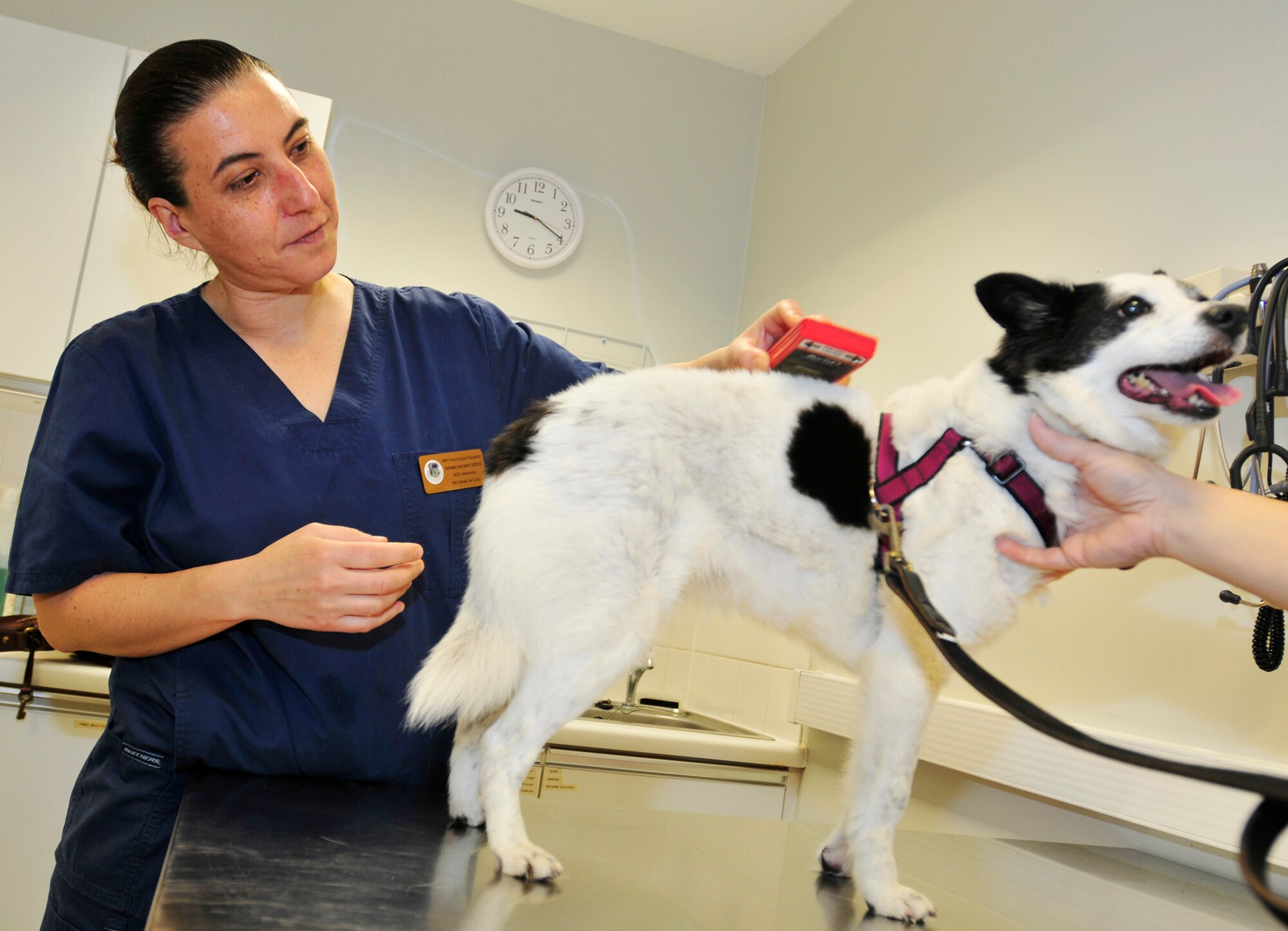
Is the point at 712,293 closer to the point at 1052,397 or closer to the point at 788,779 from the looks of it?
the point at 788,779

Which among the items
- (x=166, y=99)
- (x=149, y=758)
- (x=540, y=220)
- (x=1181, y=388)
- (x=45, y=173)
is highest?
(x=540, y=220)

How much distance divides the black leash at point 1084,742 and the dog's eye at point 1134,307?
0.47m

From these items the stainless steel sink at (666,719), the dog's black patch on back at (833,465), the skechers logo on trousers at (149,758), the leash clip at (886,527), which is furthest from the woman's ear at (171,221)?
the stainless steel sink at (666,719)

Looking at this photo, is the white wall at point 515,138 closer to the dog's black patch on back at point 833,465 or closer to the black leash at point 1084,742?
the dog's black patch on back at point 833,465

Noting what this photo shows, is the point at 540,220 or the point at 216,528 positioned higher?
the point at 540,220

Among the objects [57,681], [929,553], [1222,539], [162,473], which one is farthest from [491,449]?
[57,681]

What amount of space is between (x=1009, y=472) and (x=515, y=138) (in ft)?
12.1

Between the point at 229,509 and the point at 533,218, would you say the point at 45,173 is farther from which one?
the point at 229,509

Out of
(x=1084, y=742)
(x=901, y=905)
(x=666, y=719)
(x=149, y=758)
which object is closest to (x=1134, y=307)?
(x=1084, y=742)

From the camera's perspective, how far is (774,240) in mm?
4586

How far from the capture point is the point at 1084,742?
2.99 ft

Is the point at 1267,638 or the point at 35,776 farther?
the point at 35,776

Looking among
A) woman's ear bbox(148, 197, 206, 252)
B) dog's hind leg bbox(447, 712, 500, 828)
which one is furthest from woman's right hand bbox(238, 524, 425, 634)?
woman's ear bbox(148, 197, 206, 252)

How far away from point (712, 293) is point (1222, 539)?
151 inches
